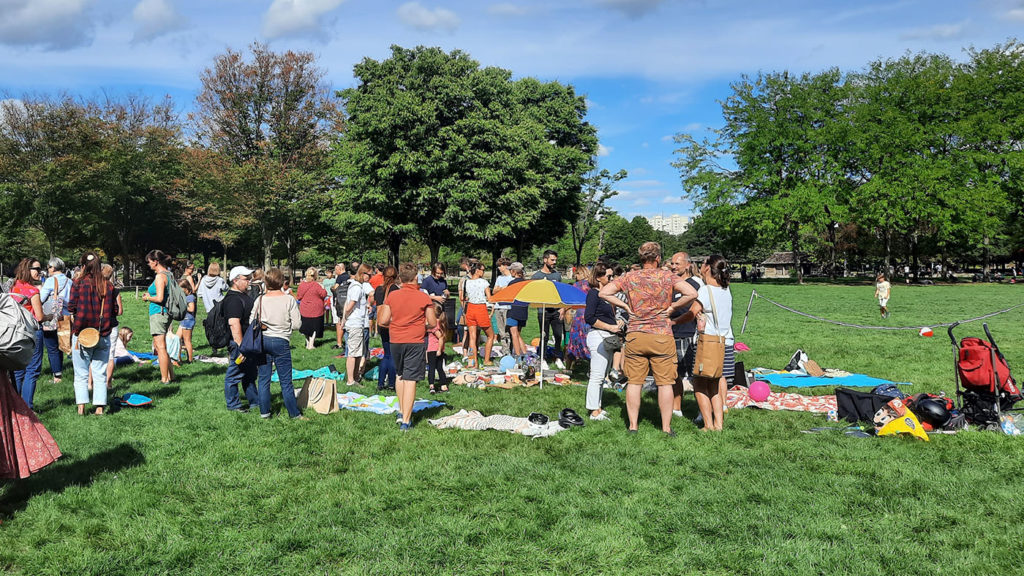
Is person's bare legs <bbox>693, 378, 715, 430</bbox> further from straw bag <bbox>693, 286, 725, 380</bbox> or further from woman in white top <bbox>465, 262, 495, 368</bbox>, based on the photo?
woman in white top <bbox>465, 262, 495, 368</bbox>

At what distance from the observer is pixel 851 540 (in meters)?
4.24

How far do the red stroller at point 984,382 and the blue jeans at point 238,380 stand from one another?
815cm

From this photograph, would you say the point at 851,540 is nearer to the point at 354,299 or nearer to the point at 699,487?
the point at 699,487

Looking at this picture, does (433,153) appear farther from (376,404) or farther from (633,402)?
(633,402)

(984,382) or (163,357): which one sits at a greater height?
(163,357)

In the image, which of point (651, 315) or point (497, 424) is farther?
point (497, 424)

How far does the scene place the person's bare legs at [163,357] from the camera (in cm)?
923

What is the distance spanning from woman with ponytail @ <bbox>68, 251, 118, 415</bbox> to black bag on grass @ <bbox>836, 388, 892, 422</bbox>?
8.82 m

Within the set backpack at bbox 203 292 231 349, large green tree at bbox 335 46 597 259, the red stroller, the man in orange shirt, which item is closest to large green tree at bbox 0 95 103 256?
large green tree at bbox 335 46 597 259

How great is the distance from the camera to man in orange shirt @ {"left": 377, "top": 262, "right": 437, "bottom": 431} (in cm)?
711

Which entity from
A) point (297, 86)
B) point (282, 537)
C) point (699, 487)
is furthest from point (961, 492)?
point (297, 86)

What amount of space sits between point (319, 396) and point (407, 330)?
167 cm

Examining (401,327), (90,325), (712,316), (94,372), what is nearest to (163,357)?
(94,372)

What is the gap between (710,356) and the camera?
6559 millimetres
